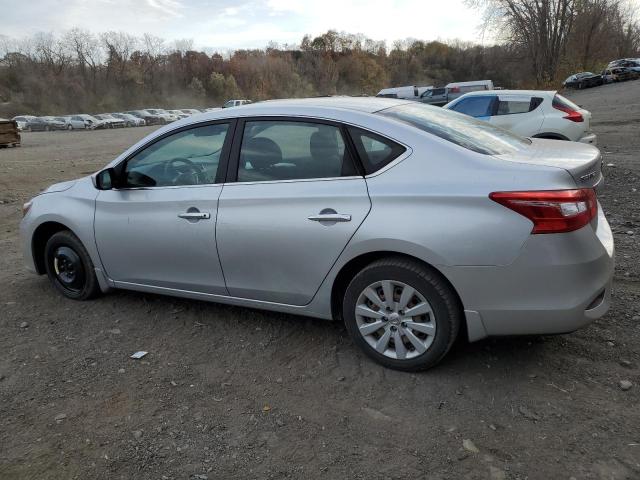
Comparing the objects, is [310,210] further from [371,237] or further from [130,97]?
[130,97]

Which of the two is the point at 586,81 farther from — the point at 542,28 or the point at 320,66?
the point at 320,66

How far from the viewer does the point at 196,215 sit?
145 inches

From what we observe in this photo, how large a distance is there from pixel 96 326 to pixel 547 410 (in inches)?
127

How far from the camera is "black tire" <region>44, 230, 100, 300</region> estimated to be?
448 cm

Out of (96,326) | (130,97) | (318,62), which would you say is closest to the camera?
(96,326)

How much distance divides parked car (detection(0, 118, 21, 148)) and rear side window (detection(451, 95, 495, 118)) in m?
25.2

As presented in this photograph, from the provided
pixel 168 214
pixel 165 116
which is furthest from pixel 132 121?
pixel 168 214

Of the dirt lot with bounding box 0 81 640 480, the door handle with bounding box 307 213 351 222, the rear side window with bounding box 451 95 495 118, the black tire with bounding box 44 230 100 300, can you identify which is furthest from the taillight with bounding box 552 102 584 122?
the black tire with bounding box 44 230 100 300

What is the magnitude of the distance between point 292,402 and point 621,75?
53108 mm

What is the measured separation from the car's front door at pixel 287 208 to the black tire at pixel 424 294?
0.76ft

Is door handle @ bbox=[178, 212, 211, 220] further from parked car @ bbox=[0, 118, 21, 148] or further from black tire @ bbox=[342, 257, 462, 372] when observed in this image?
parked car @ bbox=[0, 118, 21, 148]

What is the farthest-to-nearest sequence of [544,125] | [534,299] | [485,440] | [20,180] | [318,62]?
[318,62], [20,180], [544,125], [534,299], [485,440]

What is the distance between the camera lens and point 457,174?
292 centimetres

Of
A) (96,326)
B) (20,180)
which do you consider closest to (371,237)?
(96,326)
